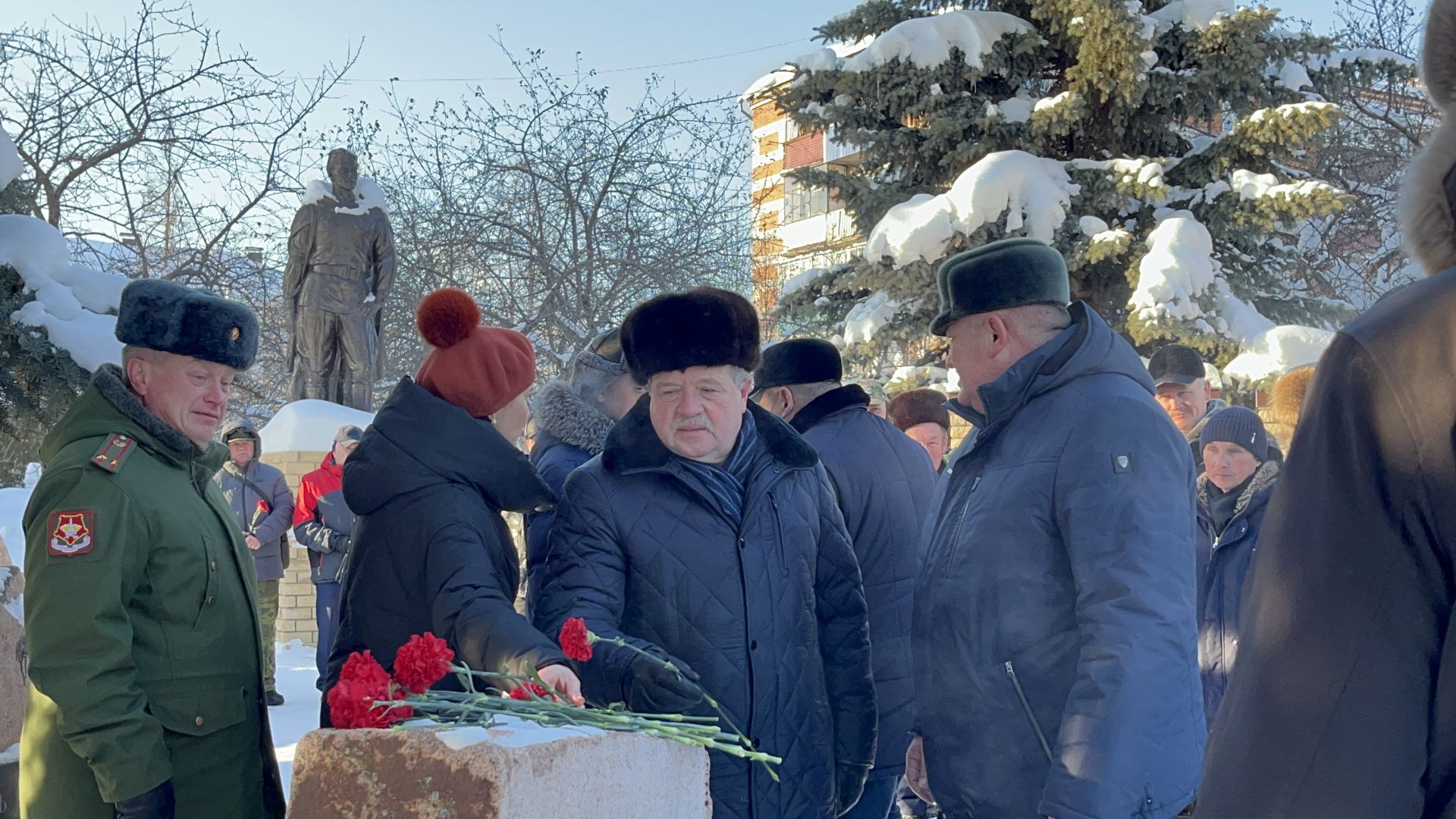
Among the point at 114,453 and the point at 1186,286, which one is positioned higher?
the point at 1186,286

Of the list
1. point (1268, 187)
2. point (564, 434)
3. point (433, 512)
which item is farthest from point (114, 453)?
point (1268, 187)

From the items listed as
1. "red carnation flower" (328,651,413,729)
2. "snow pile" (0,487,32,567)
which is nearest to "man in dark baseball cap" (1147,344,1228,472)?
"red carnation flower" (328,651,413,729)

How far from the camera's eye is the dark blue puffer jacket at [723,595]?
296 centimetres

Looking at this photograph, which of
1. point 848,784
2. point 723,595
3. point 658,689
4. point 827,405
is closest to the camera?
point 658,689

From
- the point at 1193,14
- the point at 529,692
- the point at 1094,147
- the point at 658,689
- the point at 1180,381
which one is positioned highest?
the point at 1193,14

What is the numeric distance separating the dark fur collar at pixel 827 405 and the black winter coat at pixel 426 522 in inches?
60.0

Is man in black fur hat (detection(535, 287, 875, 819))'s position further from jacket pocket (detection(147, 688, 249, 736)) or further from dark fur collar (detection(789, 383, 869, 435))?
dark fur collar (detection(789, 383, 869, 435))

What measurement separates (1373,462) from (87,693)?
2448 millimetres

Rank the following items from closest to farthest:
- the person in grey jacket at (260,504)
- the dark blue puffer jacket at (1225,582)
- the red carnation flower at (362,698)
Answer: the red carnation flower at (362,698) < the dark blue puffer jacket at (1225,582) < the person in grey jacket at (260,504)

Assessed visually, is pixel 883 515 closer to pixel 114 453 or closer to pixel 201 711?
pixel 201 711

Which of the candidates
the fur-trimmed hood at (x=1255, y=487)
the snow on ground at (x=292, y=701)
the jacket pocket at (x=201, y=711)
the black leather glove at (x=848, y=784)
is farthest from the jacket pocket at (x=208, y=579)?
the fur-trimmed hood at (x=1255, y=487)

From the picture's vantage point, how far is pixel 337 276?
1223 cm

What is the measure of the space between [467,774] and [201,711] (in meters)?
1.46

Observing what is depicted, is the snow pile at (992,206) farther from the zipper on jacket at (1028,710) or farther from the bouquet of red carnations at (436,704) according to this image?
the bouquet of red carnations at (436,704)
